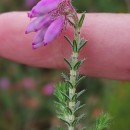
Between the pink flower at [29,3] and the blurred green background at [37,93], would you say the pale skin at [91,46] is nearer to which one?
the blurred green background at [37,93]

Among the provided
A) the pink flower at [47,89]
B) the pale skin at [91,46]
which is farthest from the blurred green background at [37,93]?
the pale skin at [91,46]

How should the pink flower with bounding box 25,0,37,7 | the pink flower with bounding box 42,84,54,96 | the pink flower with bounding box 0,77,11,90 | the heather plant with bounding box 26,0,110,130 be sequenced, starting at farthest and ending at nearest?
the pink flower with bounding box 25,0,37,7 → the pink flower with bounding box 0,77,11,90 → the pink flower with bounding box 42,84,54,96 → the heather plant with bounding box 26,0,110,130

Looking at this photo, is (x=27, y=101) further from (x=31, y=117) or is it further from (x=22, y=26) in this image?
(x=22, y=26)

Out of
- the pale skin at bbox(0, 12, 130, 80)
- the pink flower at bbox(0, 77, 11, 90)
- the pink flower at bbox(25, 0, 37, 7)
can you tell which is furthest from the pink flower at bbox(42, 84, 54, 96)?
the pale skin at bbox(0, 12, 130, 80)

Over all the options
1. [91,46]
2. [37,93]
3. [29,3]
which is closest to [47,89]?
[37,93]

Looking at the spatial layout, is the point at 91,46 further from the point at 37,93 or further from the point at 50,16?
the point at 37,93

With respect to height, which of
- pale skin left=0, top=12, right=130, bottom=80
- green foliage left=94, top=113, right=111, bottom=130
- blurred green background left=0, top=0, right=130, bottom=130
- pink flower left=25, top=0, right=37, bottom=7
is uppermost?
pink flower left=25, top=0, right=37, bottom=7

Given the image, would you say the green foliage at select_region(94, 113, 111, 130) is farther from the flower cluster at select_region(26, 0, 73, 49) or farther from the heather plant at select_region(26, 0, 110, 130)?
the flower cluster at select_region(26, 0, 73, 49)
